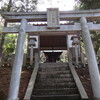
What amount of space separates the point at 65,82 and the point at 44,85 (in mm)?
1101

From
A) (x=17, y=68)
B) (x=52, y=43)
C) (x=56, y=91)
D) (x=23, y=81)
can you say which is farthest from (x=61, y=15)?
(x=52, y=43)

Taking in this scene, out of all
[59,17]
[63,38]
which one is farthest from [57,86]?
[63,38]

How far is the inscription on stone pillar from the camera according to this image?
5.59 metres

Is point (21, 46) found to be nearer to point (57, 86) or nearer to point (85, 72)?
point (57, 86)

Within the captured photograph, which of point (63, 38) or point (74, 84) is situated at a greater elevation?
point (63, 38)

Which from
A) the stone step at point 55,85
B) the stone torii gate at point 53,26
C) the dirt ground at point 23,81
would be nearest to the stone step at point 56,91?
the stone step at point 55,85

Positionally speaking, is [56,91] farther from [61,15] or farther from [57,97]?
[61,15]

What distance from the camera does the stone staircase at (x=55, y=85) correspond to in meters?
5.14

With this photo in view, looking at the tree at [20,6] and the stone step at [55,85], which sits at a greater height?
the tree at [20,6]

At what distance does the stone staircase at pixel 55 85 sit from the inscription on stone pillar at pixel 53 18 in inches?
109

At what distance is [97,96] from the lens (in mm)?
4414

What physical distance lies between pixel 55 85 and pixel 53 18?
10.7 ft

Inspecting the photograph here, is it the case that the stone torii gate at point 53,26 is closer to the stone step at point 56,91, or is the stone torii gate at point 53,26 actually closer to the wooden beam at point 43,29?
the wooden beam at point 43,29

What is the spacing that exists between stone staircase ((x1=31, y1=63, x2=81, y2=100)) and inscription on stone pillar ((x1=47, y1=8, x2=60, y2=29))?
277 centimetres
